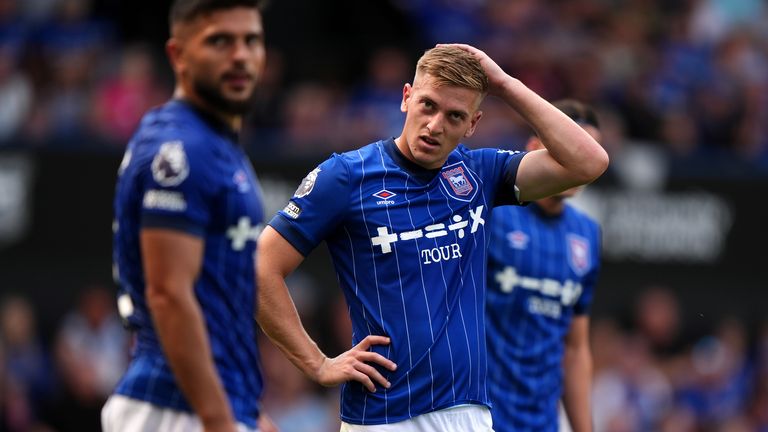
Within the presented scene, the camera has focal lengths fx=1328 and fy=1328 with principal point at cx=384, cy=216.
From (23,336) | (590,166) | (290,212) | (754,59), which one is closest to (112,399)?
(290,212)

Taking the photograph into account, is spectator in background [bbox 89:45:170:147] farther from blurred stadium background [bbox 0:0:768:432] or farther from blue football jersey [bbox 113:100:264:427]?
blue football jersey [bbox 113:100:264:427]

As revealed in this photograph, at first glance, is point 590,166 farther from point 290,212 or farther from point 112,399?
point 112,399

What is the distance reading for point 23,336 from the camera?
42.0ft

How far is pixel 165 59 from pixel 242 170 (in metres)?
11.3

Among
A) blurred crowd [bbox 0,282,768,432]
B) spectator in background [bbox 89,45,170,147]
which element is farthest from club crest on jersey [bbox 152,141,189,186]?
spectator in background [bbox 89,45,170,147]

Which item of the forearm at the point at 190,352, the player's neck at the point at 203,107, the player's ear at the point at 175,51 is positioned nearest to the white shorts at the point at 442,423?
the forearm at the point at 190,352

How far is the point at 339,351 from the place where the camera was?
13.0 meters

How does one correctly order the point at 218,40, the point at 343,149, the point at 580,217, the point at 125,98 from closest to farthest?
1. the point at 218,40
2. the point at 580,217
3. the point at 343,149
4. the point at 125,98

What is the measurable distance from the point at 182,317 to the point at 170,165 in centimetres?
49

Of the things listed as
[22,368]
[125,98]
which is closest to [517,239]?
[22,368]

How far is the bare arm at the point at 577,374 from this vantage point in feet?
23.6

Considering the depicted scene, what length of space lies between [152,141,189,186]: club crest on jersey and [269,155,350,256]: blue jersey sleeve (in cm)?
133

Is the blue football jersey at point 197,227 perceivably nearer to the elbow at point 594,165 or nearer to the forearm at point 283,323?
the forearm at point 283,323

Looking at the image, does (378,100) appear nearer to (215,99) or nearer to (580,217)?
(580,217)
